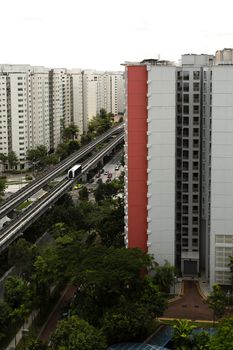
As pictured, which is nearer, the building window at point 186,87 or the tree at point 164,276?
the tree at point 164,276

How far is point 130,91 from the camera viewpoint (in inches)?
1384

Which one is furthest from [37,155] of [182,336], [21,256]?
[182,336]

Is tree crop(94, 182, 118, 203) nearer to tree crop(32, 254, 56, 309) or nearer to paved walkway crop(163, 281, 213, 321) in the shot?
paved walkway crop(163, 281, 213, 321)

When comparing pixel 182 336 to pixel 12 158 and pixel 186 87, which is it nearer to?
pixel 186 87

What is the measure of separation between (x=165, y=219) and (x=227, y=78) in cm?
1047

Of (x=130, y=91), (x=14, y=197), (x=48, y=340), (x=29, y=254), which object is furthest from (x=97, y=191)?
(x=48, y=340)

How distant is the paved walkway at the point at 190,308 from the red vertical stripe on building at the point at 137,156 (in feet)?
14.6

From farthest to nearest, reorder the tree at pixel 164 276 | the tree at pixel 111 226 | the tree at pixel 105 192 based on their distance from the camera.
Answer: the tree at pixel 105 192 < the tree at pixel 111 226 < the tree at pixel 164 276

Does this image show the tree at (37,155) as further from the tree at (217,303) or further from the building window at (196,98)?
the tree at (217,303)

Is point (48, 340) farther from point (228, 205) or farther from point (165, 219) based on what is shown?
point (228, 205)

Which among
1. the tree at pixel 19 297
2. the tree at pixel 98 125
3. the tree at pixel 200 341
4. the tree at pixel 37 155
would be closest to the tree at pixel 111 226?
the tree at pixel 19 297

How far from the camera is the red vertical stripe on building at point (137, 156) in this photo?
34969 mm

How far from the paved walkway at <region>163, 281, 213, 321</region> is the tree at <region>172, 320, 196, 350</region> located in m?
5.59

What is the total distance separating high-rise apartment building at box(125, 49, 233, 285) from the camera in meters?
34.4
